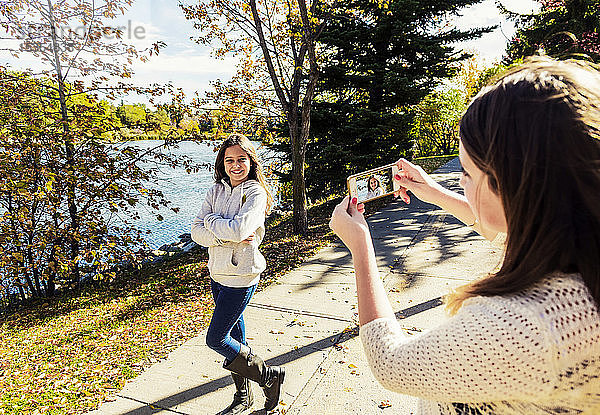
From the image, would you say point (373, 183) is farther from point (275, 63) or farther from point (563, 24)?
point (563, 24)

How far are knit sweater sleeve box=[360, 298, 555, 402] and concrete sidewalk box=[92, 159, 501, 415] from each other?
64 centimetres

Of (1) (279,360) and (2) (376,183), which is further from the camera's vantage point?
(1) (279,360)

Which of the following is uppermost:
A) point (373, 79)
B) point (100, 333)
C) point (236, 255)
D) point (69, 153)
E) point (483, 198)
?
point (373, 79)

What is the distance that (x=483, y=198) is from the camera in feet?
3.42

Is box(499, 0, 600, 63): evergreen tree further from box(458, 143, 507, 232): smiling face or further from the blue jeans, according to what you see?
box(458, 143, 507, 232): smiling face

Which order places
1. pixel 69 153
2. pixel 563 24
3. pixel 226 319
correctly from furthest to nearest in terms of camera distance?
1. pixel 563 24
2. pixel 69 153
3. pixel 226 319

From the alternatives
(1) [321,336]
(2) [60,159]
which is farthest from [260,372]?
(2) [60,159]

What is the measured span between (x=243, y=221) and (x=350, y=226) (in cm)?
183

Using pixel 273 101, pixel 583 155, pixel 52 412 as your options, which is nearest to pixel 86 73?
pixel 273 101


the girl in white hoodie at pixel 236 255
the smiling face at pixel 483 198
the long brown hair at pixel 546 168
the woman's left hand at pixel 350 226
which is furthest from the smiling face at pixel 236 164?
the long brown hair at pixel 546 168

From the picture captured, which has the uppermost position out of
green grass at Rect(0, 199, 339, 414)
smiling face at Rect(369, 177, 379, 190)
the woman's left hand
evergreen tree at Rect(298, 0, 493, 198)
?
evergreen tree at Rect(298, 0, 493, 198)

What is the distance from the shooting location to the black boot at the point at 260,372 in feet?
10.4

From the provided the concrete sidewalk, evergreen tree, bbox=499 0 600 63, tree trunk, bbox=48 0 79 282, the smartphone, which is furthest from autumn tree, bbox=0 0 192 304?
evergreen tree, bbox=499 0 600 63

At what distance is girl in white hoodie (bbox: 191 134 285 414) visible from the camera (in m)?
3.09
